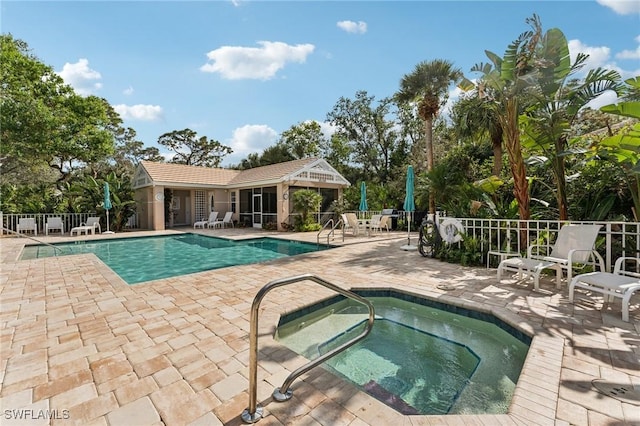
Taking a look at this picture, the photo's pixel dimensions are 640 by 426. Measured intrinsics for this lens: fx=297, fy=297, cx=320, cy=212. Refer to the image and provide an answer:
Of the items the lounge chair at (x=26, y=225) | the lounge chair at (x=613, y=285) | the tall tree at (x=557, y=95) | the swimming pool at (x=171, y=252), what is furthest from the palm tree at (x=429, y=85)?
the lounge chair at (x=26, y=225)

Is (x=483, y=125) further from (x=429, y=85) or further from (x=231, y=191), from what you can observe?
(x=231, y=191)

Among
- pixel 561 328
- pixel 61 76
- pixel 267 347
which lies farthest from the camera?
pixel 61 76

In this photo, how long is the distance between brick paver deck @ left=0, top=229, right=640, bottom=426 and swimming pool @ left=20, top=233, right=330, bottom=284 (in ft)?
8.60

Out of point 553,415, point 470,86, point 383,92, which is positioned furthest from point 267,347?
point 383,92

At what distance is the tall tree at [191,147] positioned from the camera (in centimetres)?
3634

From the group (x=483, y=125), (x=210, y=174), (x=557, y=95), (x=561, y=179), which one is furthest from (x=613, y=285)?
(x=210, y=174)

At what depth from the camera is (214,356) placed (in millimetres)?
3178

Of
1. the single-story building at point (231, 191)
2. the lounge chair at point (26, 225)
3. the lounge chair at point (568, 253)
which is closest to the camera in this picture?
the lounge chair at point (568, 253)

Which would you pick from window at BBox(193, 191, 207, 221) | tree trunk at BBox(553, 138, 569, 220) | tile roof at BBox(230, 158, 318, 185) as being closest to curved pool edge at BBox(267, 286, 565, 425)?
tree trunk at BBox(553, 138, 569, 220)

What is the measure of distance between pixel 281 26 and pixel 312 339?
10227 millimetres

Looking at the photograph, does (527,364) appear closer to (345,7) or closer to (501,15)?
(501,15)

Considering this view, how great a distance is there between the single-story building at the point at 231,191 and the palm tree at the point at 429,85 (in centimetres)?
624

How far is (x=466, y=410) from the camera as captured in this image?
2713mm

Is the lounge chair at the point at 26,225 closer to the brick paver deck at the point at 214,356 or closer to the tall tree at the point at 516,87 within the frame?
the brick paver deck at the point at 214,356
